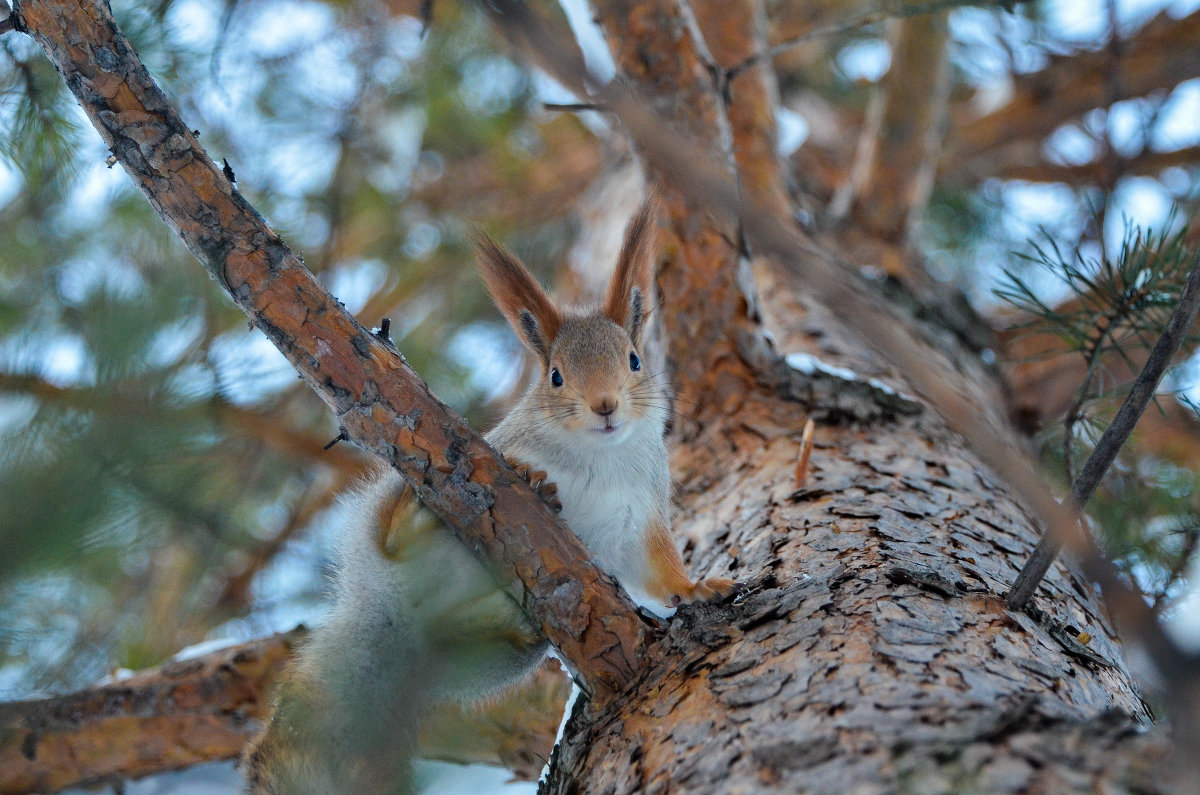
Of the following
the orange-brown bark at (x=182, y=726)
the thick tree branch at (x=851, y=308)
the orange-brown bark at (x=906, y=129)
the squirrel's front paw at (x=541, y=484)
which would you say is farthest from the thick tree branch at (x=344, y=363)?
the orange-brown bark at (x=906, y=129)

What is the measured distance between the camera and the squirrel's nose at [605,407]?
137cm

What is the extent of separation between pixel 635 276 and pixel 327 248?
1415mm

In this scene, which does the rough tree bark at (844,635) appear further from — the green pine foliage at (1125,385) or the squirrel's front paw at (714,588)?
the green pine foliage at (1125,385)

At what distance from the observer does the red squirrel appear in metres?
1.17

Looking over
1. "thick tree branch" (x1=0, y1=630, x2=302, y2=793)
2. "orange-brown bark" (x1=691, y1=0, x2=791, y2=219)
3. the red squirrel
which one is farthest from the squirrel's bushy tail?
"orange-brown bark" (x1=691, y1=0, x2=791, y2=219)

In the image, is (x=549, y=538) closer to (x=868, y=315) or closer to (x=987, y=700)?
(x=987, y=700)

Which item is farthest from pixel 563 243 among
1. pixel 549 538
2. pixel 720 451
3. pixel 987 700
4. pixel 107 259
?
pixel 987 700

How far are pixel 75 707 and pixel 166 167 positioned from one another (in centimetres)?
114

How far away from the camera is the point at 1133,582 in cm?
158

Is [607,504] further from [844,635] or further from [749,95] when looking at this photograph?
[749,95]

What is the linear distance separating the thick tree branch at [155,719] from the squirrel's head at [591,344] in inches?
26.6

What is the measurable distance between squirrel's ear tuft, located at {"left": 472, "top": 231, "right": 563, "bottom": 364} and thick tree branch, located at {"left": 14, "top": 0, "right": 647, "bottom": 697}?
41 centimetres

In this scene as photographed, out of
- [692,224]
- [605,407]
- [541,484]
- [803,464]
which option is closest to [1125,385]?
[803,464]

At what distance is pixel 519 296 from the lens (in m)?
1.52
